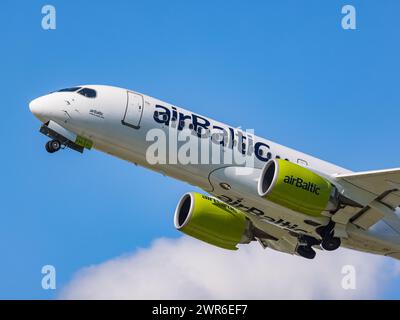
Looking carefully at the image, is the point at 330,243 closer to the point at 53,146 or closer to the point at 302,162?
the point at 302,162

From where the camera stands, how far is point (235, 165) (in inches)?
1389

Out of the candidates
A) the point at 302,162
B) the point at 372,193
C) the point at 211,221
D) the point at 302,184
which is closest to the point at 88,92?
the point at 211,221

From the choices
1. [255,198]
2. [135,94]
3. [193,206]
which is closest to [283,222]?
[255,198]

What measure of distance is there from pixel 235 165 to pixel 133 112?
4.02 metres

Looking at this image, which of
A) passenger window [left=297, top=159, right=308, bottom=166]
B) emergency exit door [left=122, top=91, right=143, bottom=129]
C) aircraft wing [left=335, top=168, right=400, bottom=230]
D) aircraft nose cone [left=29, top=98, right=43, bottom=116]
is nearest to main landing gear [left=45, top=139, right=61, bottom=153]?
aircraft nose cone [left=29, top=98, right=43, bottom=116]

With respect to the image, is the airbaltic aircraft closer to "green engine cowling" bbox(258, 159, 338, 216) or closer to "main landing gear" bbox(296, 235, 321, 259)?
"green engine cowling" bbox(258, 159, 338, 216)

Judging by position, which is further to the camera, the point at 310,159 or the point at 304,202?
the point at 310,159

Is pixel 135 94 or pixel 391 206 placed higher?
pixel 135 94

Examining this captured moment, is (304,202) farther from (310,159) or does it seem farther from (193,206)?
(193,206)

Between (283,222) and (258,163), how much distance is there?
7.72ft

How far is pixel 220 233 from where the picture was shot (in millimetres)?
39031

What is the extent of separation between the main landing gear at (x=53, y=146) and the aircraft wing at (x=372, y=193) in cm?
976

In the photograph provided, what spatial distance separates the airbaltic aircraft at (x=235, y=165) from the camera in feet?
112

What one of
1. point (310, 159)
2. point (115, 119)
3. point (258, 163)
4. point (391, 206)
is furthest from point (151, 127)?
point (391, 206)
